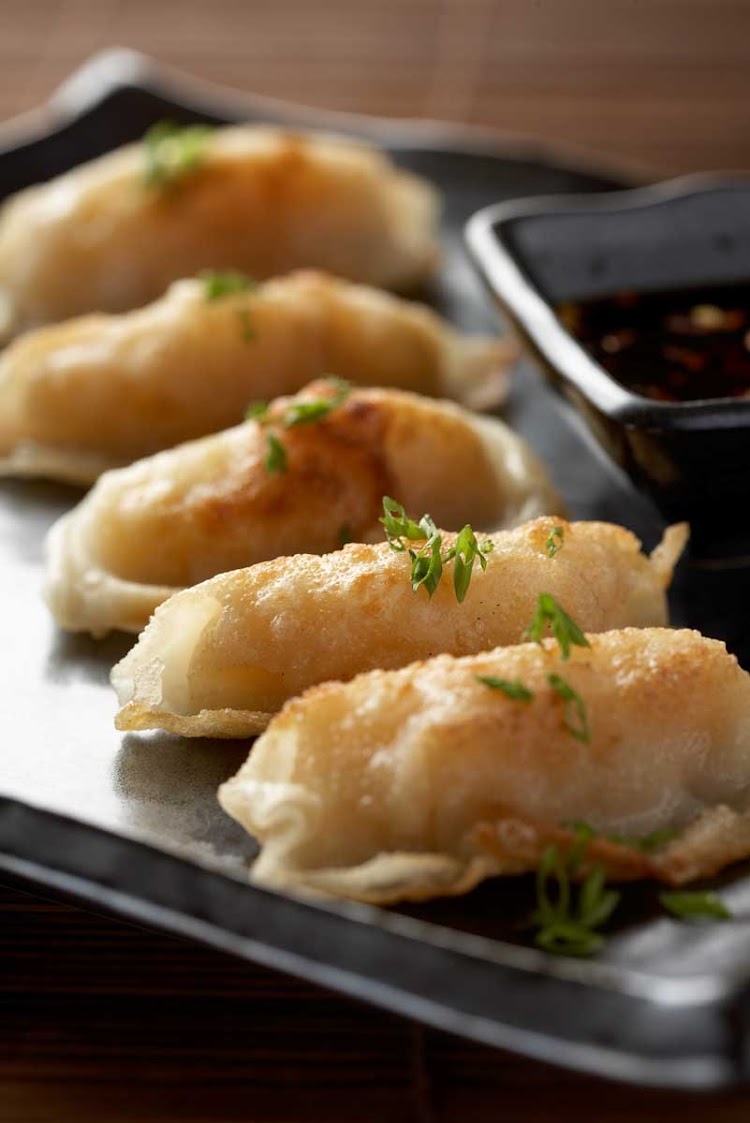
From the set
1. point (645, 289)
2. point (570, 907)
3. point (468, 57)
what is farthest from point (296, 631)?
point (468, 57)

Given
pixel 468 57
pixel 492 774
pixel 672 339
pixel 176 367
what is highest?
pixel 492 774

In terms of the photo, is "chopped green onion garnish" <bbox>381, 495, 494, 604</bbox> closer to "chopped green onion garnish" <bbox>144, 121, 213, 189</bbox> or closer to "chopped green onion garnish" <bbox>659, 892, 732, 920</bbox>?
"chopped green onion garnish" <bbox>659, 892, 732, 920</bbox>

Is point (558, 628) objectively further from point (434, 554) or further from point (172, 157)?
point (172, 157)

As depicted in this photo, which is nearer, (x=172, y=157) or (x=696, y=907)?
(x=696, y=907)

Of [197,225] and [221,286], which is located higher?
[221,286]

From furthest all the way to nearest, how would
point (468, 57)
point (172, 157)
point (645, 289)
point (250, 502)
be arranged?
point (468, 57)
point (172, 157)
point (645, 289)
point (250, 502)

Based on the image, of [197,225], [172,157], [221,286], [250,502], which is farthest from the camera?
[172,157]
